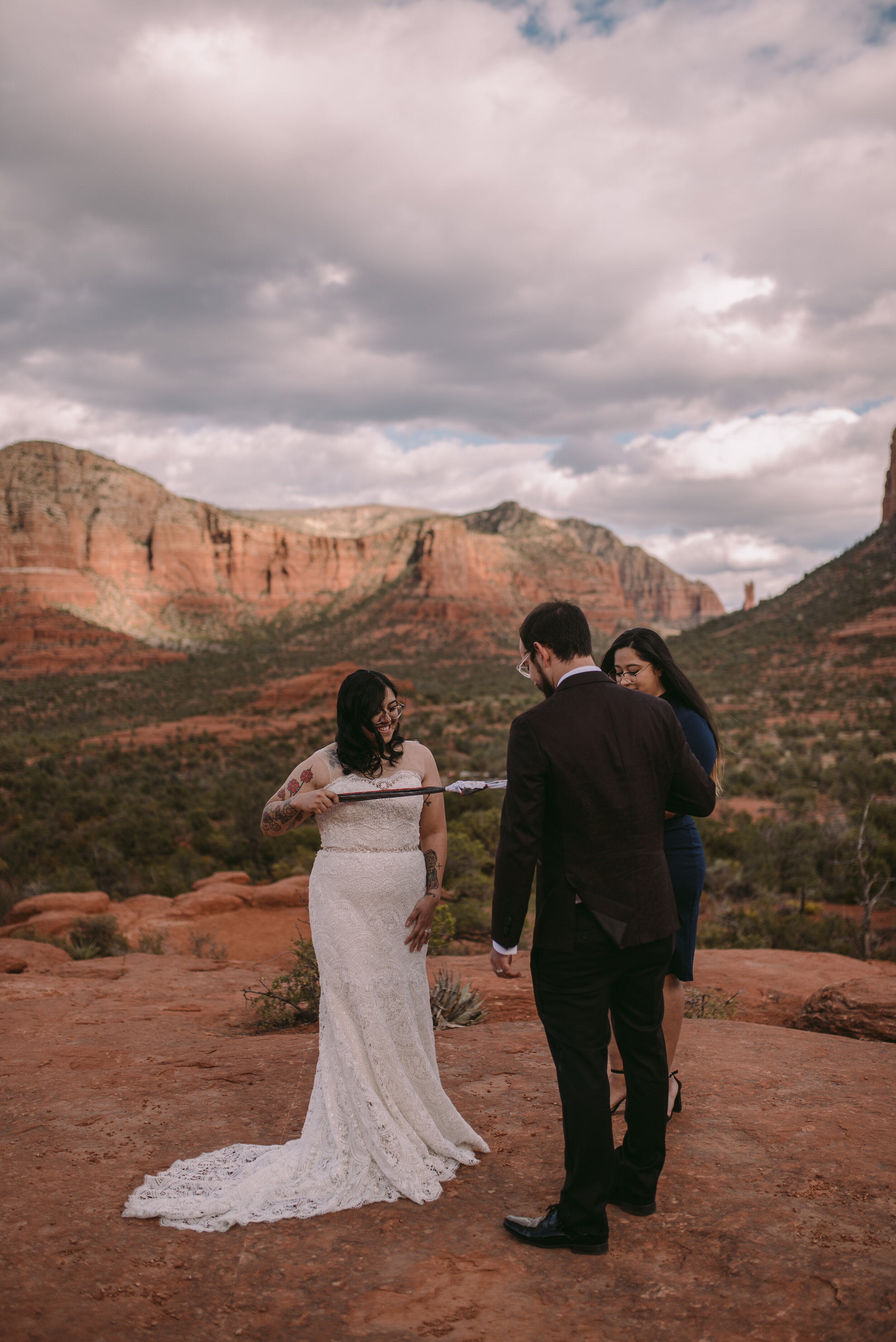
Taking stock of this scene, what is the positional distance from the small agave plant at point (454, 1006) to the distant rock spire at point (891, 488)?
59.4m

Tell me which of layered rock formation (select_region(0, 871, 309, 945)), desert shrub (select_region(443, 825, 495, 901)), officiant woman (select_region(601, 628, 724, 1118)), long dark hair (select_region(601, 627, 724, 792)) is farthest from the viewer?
desert shrub (select_region(443, 825, 495, 901))

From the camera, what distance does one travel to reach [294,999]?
612 centimetres

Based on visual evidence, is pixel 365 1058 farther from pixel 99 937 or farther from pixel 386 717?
pixel 99 937

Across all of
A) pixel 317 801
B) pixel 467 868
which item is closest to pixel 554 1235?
pixel 317 801

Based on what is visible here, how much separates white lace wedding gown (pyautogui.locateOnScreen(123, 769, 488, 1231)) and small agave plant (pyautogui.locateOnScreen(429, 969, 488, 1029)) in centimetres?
222

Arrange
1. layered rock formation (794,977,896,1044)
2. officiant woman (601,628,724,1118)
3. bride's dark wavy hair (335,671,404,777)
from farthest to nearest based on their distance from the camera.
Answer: layered rock formation (794,977,896,1044)
officiant woman (601,628,724,1118)
bride's dark wavy hair (335,671,404,777)

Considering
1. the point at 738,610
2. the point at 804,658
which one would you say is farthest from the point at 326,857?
the point at 738,610

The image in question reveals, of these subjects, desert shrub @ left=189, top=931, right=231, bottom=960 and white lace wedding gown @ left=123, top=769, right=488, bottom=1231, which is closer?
white lace wedding gown @ left=123, top=769, right=488, bottom=1231

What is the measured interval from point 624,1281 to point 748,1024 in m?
3.32

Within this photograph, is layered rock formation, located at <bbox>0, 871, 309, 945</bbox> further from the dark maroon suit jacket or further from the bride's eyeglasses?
the dark maroon suit jacket

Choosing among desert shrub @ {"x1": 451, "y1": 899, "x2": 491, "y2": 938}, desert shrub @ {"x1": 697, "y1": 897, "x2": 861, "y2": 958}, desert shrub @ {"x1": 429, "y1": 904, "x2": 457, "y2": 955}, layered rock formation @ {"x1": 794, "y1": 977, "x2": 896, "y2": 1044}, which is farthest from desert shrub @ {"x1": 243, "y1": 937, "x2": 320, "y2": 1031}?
desert shrub @ {"x1": 697, "y1": 897, "x2": 861, "y2": 958}

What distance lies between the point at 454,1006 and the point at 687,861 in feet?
9.82

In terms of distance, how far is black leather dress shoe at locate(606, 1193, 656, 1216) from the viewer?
2904 millimetres

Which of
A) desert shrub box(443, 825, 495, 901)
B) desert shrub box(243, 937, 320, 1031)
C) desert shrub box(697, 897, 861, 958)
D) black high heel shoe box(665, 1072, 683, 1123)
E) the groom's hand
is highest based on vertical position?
the groom's hand
